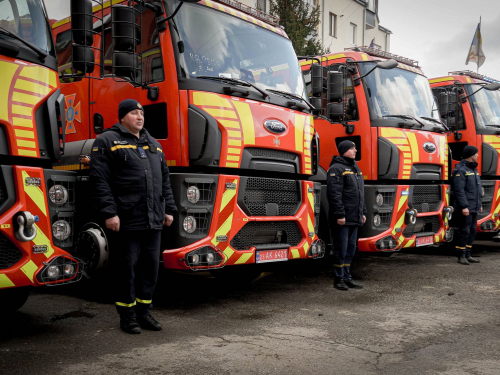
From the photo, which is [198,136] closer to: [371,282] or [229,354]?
[229,354]

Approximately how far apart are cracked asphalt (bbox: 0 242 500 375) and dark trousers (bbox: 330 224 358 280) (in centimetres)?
28

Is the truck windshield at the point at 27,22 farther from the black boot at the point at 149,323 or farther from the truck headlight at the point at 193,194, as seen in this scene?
the black boot at the point at 149,323

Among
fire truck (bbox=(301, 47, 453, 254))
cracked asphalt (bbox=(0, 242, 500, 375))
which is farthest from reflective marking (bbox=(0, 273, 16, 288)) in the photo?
fire truck (bbox=(301, 47, 453, 254))

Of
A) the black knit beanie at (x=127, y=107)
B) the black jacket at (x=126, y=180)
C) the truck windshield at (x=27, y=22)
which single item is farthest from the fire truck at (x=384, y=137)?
the truck windshield at (x=27, y=22)

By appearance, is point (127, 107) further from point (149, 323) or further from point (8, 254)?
point (149, 323)

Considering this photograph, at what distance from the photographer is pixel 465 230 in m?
8.88

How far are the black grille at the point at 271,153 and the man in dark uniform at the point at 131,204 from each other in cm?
128

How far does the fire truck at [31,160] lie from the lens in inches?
154

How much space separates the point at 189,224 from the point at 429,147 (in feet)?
14.8

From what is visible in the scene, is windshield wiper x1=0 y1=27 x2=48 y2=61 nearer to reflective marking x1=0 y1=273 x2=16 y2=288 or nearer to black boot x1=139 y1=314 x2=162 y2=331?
reflective marking x1=0 y1=273 x2=16 y2=288

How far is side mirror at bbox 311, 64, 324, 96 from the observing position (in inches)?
287

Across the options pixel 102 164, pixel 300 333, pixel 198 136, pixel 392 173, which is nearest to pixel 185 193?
pixel 198 136

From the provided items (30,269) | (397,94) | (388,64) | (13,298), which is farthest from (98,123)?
(397,94)

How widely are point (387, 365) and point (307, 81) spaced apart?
14.9 feet
